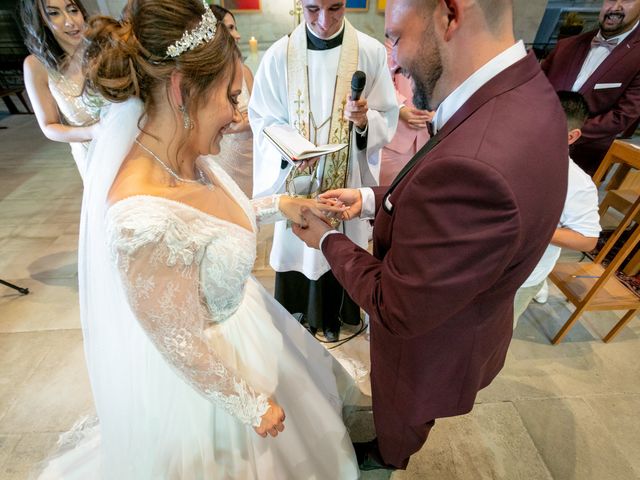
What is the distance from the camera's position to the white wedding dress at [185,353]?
0.86 metres

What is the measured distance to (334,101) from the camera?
187cm

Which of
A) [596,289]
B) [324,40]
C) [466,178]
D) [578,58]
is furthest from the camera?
[578,58]

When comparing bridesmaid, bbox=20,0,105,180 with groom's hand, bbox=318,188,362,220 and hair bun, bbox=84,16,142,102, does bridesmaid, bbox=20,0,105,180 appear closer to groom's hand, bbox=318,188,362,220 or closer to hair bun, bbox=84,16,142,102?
hair bun, bbox=84,16,142,102

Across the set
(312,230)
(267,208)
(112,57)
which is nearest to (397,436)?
(312,230)

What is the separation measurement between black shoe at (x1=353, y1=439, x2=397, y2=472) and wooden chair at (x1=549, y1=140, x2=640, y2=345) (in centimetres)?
150

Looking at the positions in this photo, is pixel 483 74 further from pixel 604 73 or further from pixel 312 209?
pixel 604 73

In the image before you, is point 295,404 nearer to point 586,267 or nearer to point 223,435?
point 223,435

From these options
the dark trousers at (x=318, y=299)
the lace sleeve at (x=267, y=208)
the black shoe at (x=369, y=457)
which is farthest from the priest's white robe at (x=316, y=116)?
the black shoe at (x=369, y=457)

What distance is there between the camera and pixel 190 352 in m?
0.92

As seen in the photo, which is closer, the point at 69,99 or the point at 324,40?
the point at 324,40

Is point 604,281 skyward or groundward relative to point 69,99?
groundward

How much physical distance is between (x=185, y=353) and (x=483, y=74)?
1.01 meters

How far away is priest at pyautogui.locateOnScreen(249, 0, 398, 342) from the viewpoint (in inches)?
71.2

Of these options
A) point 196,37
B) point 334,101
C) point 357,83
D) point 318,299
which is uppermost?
point 196,37
